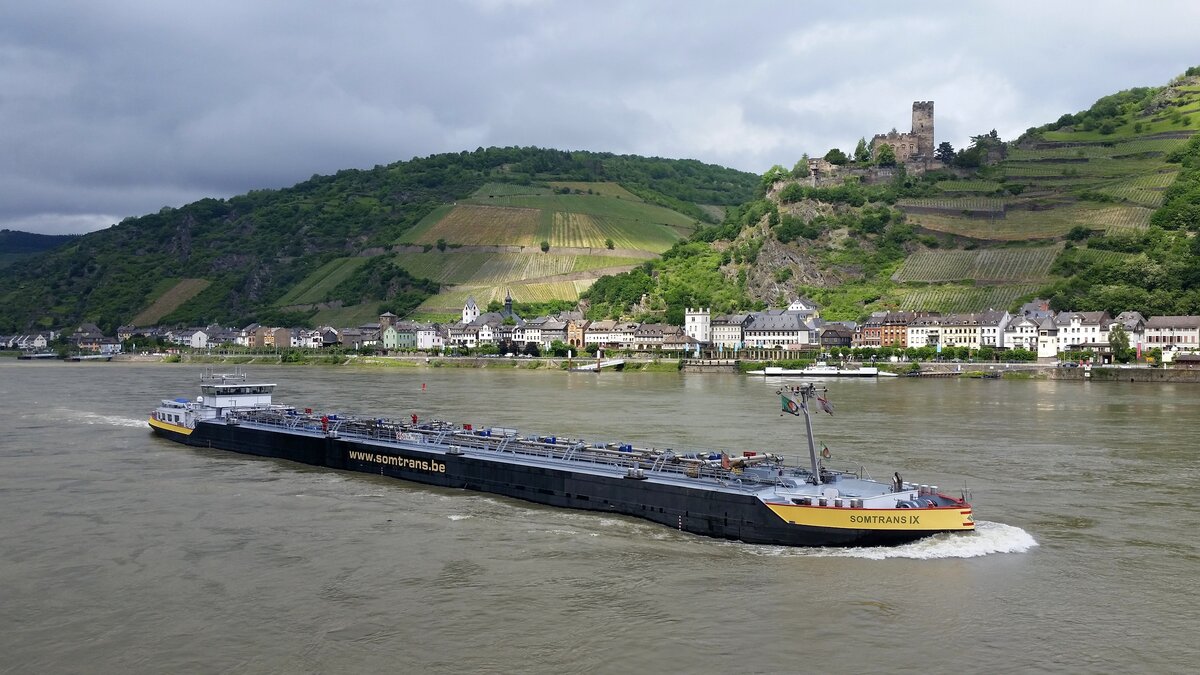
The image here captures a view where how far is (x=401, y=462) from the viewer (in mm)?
37062

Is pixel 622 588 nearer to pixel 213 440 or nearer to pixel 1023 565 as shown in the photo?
pixel 1023 565

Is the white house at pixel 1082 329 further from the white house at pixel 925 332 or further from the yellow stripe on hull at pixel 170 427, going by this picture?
the yellow stripe on hull at pixel 170 427

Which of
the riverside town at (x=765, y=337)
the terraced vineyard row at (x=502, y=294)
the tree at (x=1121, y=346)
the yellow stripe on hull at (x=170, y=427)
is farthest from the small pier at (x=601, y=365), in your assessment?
the yellow stripe on hull at (x=170, y=427)

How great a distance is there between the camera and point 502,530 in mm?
28047

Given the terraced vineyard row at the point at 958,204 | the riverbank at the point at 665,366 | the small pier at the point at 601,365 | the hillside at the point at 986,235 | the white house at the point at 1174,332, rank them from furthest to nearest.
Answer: the terraced vineyard row at the point at 958,204, the small pier at the point at 601,365, the hillside at the point at 986,235, the white house at the point at 1174,332, the riverbank at the point at 665,366

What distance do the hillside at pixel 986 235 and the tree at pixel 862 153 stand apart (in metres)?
8.96

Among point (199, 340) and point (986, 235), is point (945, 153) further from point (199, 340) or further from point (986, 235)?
point (199, 340)

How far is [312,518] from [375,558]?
5715 millimetres

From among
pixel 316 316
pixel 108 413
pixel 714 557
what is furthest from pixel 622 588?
pixel 316 316

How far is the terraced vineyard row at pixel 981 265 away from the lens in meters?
120

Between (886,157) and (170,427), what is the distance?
133 metres

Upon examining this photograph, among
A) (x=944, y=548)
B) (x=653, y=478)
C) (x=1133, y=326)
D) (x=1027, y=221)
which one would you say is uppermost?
(x=1027, y=221)

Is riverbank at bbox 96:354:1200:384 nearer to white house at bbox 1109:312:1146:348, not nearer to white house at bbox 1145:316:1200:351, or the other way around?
white house at bbox 1109:312:1146:348

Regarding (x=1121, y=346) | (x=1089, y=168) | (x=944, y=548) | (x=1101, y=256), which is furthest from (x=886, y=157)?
(x=944, y=548)
